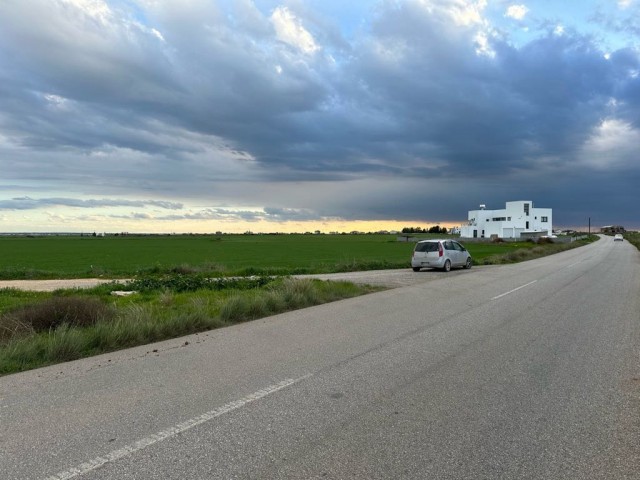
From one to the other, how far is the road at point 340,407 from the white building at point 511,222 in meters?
108

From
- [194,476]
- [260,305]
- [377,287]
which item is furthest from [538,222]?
[194,476]

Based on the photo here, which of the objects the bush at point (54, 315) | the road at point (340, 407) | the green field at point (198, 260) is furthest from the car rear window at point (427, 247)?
the bush at point (54, 315)

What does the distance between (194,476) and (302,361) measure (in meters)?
3.41

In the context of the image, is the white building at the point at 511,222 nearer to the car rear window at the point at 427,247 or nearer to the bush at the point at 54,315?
the car rear window at the point at 427,247

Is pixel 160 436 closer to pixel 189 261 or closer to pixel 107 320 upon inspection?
pixel 107 320

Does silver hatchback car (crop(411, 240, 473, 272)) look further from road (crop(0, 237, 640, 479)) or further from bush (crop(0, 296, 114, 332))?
bush (crop(0, 296, 114, 332))

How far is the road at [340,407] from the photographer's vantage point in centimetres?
386

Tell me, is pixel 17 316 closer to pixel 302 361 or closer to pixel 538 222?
pixel 302 361

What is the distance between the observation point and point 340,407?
5086mm

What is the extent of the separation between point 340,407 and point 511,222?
11717 cm

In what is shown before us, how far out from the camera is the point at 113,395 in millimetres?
5570

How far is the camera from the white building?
112m

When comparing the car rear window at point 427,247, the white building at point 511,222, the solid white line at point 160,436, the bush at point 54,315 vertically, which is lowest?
the solid white line at point 160,436

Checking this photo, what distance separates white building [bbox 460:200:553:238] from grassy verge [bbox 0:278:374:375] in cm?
10440
